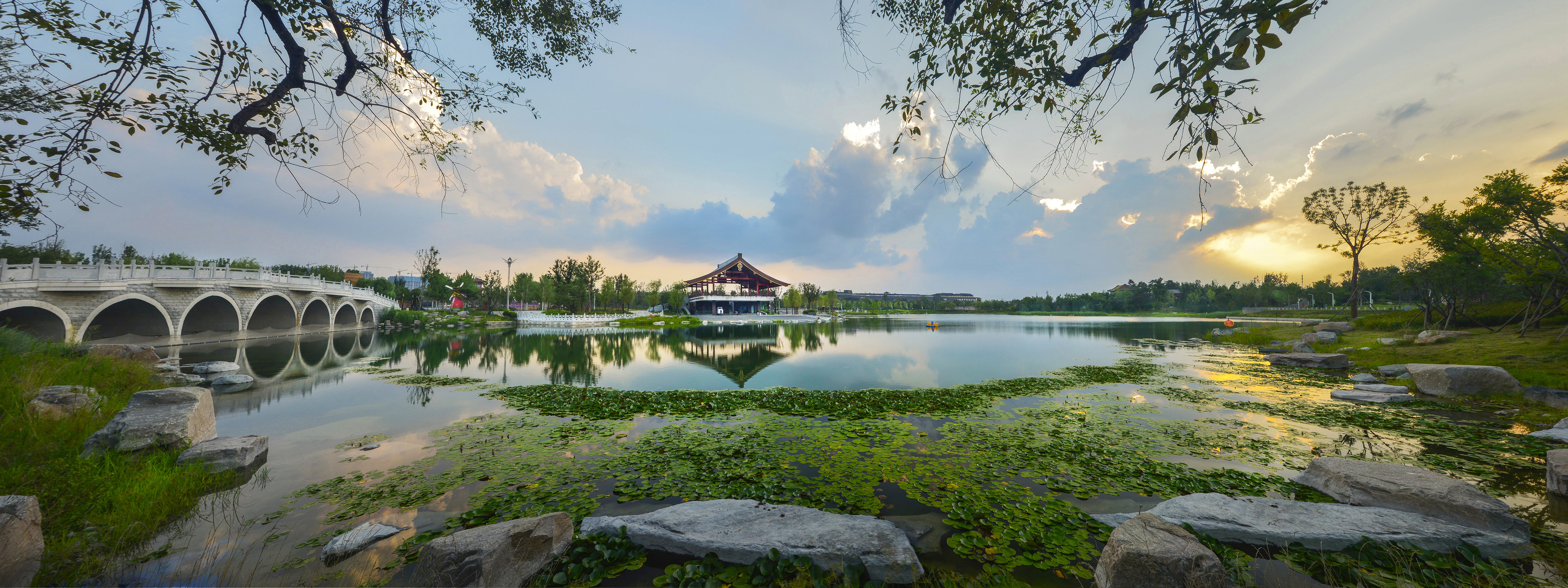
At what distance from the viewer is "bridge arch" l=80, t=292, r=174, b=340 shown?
70.1 feet

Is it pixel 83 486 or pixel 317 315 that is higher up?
pixel 317 315

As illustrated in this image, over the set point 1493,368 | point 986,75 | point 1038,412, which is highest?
point 986,75

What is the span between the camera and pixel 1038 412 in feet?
28.1

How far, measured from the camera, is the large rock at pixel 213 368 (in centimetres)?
1339

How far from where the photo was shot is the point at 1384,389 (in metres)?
9.43

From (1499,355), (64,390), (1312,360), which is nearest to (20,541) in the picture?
(64,390)

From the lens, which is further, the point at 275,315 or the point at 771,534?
the point at 275,315

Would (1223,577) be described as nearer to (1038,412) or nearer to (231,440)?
(1038,412)

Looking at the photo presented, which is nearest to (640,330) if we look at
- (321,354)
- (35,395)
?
(321,354)

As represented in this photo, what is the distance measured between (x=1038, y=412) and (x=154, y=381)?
18690 millimetres

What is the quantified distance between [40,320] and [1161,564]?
37.1 m

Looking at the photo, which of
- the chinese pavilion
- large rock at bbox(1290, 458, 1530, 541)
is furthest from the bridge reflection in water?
the chinese pavilion

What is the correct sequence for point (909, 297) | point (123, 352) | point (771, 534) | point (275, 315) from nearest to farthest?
1. point (771, 534)
2. point (123, 352)
3. point (275, 315)
4. point (909, 297)

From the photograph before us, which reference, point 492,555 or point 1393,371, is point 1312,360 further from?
point 492,555
